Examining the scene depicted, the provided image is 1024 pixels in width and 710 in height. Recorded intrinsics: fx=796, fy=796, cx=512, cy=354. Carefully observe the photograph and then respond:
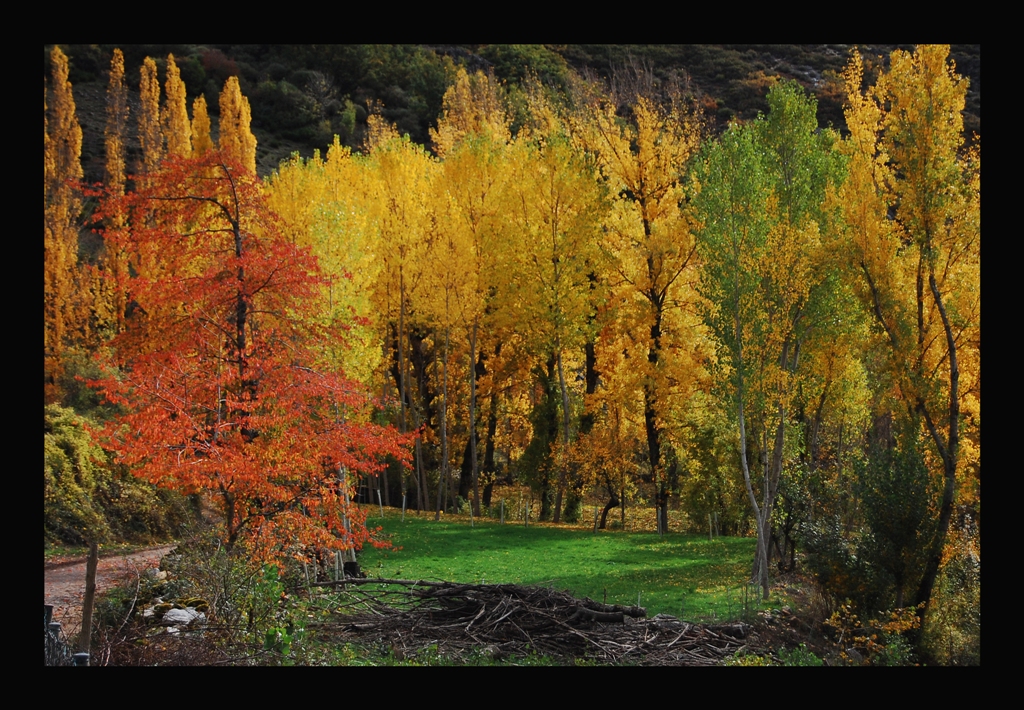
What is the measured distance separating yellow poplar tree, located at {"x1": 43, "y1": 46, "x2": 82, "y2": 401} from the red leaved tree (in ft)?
36.5

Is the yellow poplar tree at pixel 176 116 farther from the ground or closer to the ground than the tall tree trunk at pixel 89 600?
farther from the ground

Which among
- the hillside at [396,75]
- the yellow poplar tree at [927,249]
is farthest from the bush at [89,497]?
the hillside at [396,75]

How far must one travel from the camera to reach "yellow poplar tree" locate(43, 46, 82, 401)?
724 inches

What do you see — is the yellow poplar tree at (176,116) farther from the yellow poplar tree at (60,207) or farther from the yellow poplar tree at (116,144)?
the yellow poplar tree at (60,207)

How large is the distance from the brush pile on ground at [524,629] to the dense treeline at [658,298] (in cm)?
163

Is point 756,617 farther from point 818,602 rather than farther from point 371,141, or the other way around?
point 371,141

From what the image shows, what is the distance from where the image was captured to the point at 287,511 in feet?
27.0

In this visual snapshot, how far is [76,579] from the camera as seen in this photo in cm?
976

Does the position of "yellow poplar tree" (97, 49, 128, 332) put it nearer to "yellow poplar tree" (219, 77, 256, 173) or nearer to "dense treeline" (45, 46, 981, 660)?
"dense treeline" (45, 46, 981, 660)

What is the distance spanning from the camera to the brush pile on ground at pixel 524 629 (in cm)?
777

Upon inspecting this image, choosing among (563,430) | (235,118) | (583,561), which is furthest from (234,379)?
(235,118)

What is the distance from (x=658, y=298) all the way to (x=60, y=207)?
555 inches
